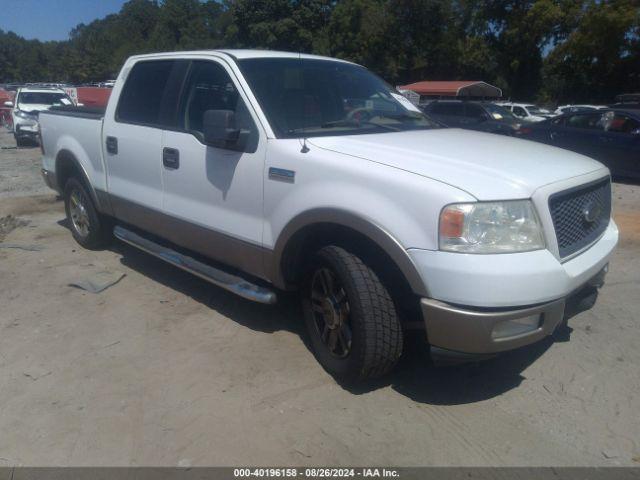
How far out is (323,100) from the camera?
4219mm

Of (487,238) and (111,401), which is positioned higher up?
(487,238)

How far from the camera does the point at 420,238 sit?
117 inches

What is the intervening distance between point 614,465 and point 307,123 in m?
2.65

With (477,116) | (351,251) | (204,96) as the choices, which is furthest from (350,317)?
(477,116)

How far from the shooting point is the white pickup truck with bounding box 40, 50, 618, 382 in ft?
9.64

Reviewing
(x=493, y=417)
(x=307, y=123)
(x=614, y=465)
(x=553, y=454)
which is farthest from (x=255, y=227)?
(x=614, y=465)

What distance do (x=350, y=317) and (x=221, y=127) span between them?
56.6 inches

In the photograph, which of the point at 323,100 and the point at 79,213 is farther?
the point at 79,213

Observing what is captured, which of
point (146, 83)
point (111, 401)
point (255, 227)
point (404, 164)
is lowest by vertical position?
point (111, 401)

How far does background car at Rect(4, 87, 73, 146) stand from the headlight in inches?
584

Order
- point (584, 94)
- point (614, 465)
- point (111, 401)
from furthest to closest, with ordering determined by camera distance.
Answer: point (584, 94) < point (111, 401) < point (614, 465)

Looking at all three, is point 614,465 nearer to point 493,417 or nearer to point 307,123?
point 493,417

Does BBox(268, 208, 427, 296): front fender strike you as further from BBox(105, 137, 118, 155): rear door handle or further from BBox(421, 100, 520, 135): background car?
BBox(421, 100, 520, 135): background car

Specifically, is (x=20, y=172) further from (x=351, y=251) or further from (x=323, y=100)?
(x=351, y=251)
